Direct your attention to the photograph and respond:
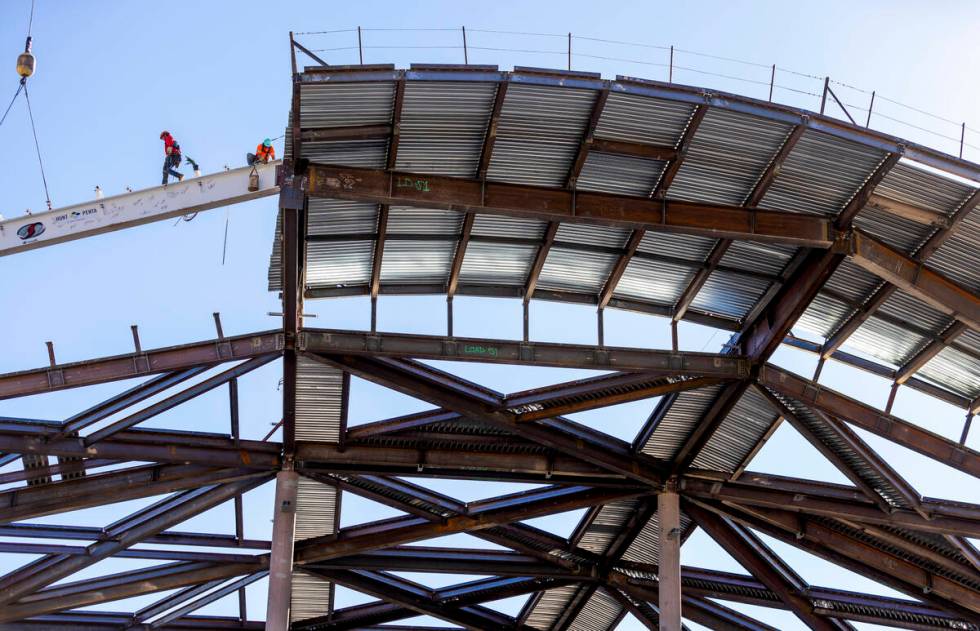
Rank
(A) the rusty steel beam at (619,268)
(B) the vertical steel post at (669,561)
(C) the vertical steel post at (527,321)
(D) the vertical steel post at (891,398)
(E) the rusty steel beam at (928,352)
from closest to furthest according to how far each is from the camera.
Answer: (A) the rusty steel beam at (619,268)
(C) the vertical steel post at (527,321)
(E) the rusty steel beam at (928,352)
(D) the vertical steel post at (891,398)
(B) the vertical steel post at (669,561)

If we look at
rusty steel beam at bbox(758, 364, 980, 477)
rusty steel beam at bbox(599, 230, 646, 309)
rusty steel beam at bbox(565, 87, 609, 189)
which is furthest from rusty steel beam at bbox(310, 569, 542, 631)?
rusty steel beam at bbox(565, 87, 609, 189)

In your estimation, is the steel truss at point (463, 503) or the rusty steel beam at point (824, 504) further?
the rusty steel beam at point (824, 504)

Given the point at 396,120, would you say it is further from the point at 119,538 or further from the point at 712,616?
the point at 712,616

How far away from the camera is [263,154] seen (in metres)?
31.8

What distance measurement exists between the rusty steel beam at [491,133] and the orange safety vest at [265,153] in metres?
5.38

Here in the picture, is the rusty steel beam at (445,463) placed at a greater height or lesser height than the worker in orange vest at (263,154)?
lesser

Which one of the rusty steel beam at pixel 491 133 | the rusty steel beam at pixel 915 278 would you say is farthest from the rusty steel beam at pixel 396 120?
the rusty steel beam at pixel 915 278

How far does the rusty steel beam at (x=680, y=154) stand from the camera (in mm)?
29234

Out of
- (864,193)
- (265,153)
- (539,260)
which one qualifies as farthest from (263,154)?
(864,193)

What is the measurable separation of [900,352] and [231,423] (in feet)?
60.4

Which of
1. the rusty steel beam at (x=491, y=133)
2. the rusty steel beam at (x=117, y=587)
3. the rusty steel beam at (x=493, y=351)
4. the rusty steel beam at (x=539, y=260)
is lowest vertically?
the rusty steel beam at (x=117, y=587)

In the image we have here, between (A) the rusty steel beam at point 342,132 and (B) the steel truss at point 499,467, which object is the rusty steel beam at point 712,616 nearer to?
(B) the steel truss at point 499,467

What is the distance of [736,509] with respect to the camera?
38531 mm

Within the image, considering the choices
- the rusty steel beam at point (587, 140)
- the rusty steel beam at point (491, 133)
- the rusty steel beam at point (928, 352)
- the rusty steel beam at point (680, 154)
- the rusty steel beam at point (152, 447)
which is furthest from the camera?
the rusty steel beam at point (928, 352)
